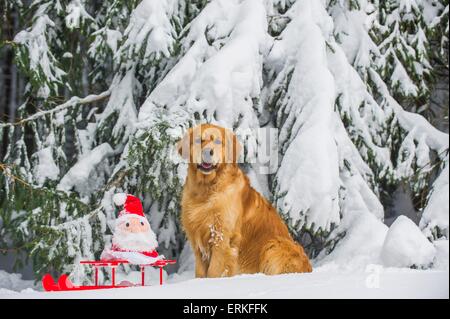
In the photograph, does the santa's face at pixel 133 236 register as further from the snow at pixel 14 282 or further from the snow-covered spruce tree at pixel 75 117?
the snow at pixel 14 282

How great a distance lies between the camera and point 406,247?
477 centimetres

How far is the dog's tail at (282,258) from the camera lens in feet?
15.3

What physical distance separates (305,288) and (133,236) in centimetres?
121

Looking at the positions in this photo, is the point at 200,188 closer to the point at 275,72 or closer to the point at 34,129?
the point at 275,72

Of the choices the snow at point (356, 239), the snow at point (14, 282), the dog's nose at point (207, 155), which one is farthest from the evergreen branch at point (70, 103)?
the dog's nose at point (207, 155)

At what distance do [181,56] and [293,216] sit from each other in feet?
7.15

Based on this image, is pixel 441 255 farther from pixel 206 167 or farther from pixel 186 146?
pixel 186 146

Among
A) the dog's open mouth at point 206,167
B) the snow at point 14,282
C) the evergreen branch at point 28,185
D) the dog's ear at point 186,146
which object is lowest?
the snow at point 14,282

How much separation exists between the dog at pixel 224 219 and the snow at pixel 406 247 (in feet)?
2.03

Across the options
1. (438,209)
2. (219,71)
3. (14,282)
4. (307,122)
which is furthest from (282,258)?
(14,282)

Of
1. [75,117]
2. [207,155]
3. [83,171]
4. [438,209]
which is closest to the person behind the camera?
[207,155]

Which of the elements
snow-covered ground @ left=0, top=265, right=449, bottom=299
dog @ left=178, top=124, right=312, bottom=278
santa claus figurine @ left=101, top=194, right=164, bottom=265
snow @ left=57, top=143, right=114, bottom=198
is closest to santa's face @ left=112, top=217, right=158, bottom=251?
santa claus figurine @ left=101, top=194, right=164, bottom=265
